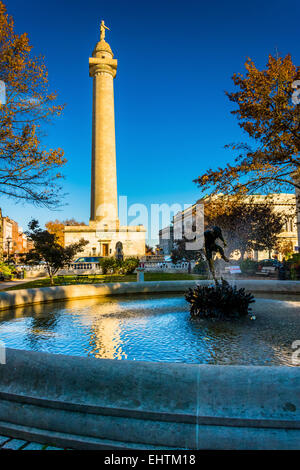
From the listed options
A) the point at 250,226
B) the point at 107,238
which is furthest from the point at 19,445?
the point at 107,238

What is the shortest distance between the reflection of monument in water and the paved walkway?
44730mm

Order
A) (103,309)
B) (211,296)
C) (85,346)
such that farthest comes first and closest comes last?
(103,309) → (211,296) → (85,346)

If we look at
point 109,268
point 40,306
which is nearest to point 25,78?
point 40,306

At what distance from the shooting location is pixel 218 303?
7.32 meters

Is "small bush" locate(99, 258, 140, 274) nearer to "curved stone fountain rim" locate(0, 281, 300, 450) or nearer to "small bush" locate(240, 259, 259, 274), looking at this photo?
"small bush" locate(240, 259, 259, 274)

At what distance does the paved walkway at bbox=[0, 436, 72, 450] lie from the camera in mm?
2697

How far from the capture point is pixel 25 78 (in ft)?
39.3

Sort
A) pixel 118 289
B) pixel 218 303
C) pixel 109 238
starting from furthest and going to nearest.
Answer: pixel 109 238, pixel 118 289, pixel 218 303

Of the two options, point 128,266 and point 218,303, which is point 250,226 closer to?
point 128,266

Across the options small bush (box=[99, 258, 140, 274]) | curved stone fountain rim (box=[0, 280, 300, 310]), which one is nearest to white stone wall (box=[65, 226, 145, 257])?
small bush (box=[99, 258, 140, 274])

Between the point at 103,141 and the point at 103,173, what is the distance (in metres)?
4.86
